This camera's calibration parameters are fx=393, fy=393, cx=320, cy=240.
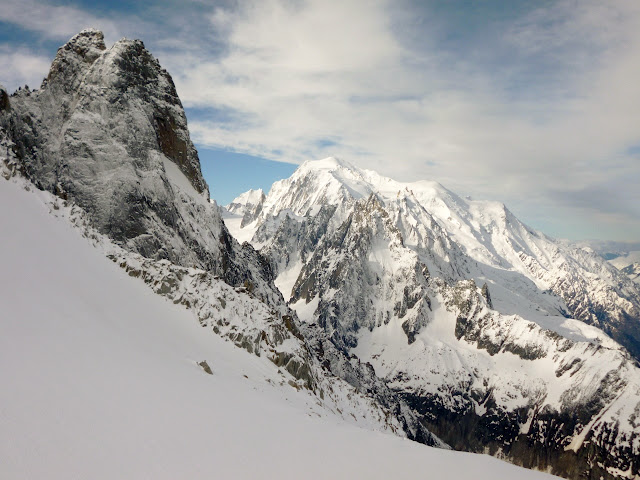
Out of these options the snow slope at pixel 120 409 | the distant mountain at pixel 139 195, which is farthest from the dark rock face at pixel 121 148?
the snow slope at pixel 120 409

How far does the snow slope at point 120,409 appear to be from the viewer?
6285 millimetres

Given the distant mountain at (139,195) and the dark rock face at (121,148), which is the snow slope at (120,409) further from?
the dark rock face at (121,148)

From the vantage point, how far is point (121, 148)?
54.9 metres

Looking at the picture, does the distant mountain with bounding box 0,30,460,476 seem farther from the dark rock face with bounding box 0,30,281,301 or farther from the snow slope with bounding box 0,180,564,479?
the snow slope with bounding box 0,180,564,479

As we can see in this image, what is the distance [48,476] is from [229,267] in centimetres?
7281

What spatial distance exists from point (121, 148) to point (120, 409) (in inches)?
2158

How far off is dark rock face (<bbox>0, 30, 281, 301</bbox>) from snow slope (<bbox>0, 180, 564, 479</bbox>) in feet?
111

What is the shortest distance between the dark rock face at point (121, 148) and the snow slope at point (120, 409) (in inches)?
1335

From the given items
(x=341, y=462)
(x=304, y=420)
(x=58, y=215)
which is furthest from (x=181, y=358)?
(x=58, y=215)

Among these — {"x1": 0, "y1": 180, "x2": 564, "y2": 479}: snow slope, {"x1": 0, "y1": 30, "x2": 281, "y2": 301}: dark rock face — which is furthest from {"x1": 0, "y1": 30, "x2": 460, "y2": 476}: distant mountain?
{"x1": 0, "y1": 180, "x2": 564, "y2": 479}: snow slope

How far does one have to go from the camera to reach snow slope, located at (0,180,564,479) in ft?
20.6

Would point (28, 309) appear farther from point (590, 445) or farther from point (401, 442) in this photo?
point (590, 445)

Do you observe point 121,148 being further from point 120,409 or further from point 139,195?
point 120,409

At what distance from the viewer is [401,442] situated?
45.5ft
